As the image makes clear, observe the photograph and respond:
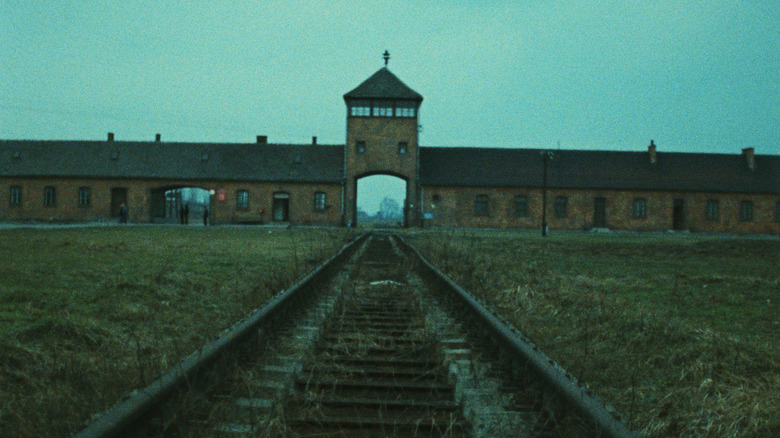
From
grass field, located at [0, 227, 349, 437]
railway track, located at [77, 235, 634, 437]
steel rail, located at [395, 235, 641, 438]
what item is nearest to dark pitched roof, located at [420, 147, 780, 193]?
grass field, located at [0, 227, 349, 437]

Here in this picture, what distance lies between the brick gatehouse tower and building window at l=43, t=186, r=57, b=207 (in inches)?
826

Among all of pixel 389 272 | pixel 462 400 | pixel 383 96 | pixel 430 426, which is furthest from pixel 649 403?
pixel 383 96

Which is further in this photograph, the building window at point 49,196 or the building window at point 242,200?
the building window at point 49,196

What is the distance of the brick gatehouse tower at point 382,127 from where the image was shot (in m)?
40.2

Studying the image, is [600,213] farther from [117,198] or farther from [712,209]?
[117,198]

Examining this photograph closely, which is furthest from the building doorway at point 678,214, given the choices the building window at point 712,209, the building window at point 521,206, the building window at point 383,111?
Result: the building window at point 383,111

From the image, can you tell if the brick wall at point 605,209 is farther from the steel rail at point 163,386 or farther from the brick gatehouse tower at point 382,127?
the steel rail at point 163,386

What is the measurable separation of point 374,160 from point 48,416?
1516 inches

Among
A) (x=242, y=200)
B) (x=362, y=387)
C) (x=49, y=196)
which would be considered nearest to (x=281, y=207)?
(x=242, y=200)

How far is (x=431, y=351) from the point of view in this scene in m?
4.22

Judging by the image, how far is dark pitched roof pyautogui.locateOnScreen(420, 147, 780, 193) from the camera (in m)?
43.4

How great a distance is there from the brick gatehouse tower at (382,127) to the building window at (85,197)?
18493mm

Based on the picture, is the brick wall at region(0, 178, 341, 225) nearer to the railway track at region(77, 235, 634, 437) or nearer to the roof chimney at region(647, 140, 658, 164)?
the roof chimney at region(647, 140, 658, 164)

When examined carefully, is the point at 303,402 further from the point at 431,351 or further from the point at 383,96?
the point at 383,96
